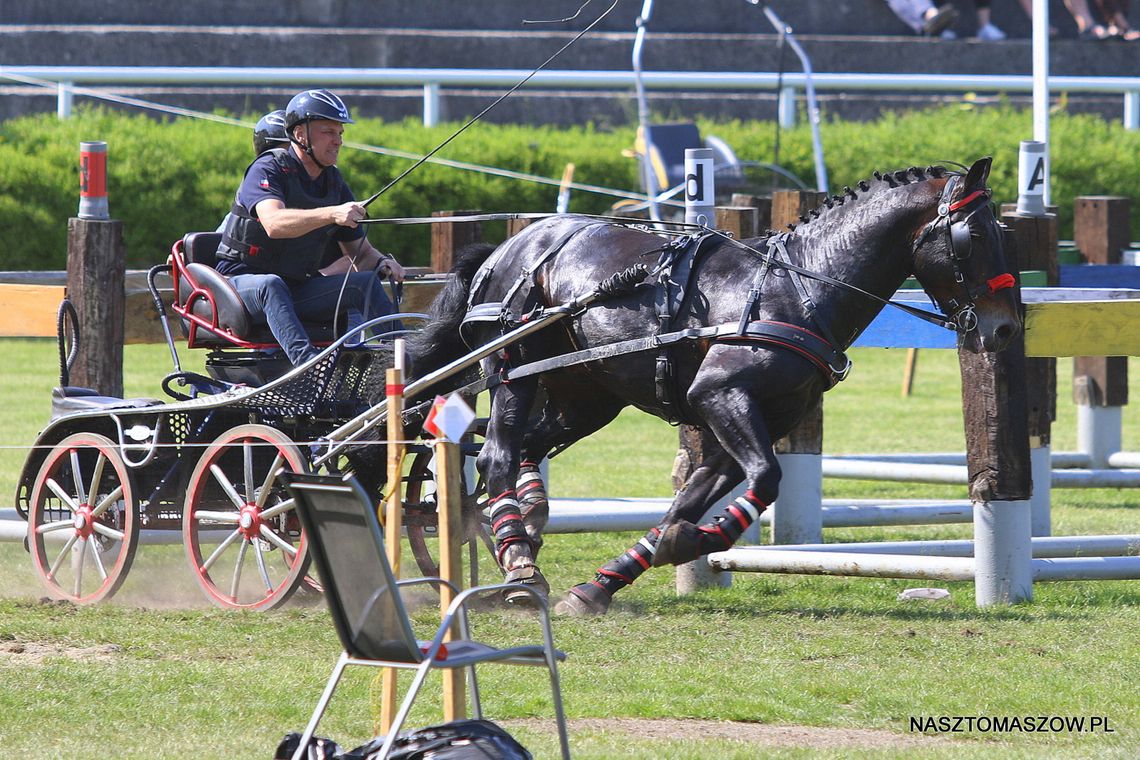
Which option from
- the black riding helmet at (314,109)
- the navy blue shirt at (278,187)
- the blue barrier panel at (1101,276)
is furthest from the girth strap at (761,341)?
the blue barrier panel at (1101,276)

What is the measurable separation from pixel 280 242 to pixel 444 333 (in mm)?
783

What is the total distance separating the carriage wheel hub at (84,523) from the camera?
26.0ft

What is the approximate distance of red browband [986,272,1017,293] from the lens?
268 inches

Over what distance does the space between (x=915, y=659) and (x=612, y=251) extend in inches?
77.9

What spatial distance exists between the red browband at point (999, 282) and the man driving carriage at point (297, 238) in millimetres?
2564

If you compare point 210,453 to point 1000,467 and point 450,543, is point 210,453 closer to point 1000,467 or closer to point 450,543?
point 450,543

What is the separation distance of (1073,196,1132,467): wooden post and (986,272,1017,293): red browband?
463cm

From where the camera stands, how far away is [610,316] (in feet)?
23.9

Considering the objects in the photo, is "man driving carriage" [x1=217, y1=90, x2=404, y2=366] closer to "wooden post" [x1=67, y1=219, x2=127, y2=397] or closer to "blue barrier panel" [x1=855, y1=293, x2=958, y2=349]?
"wooden post" [x1=67, y1=219, x2=127, y2=397]

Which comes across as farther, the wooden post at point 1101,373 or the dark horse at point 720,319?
the wooden post at point 1101,373

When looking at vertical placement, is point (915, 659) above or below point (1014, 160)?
below

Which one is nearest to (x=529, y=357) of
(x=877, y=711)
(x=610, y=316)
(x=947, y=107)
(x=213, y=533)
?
(x=610, y=316)

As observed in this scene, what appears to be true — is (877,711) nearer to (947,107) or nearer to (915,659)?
(915,659)

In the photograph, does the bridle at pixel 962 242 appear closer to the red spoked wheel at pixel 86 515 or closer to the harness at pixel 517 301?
the harness at pixel 517 301
